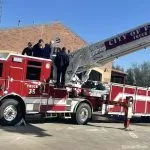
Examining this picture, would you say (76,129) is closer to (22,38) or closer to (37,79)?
(37,79)

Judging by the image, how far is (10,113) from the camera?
16.8m

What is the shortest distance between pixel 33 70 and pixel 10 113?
187 cm

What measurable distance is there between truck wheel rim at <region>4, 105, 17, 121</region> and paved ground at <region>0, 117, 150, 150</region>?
554mm

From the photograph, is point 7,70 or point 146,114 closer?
point 7,70

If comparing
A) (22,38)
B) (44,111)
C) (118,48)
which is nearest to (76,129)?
(44,111)

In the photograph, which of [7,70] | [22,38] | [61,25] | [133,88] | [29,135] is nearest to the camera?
[29,135]

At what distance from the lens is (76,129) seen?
17.4 metres

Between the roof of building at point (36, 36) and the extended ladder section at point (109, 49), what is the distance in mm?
17290

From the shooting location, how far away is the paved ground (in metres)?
13.0

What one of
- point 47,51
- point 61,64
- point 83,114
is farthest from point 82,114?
point 47,51

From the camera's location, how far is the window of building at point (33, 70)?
57.3ft

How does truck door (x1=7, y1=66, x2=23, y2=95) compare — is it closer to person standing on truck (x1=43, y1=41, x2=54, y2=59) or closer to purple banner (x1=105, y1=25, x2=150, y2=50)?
person standing on truck (x1=43, y1=41, x2=54, y2=59)

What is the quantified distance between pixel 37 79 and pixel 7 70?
143 cm

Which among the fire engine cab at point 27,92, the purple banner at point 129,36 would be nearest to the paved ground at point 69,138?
the fire engine cab at point 27,92
